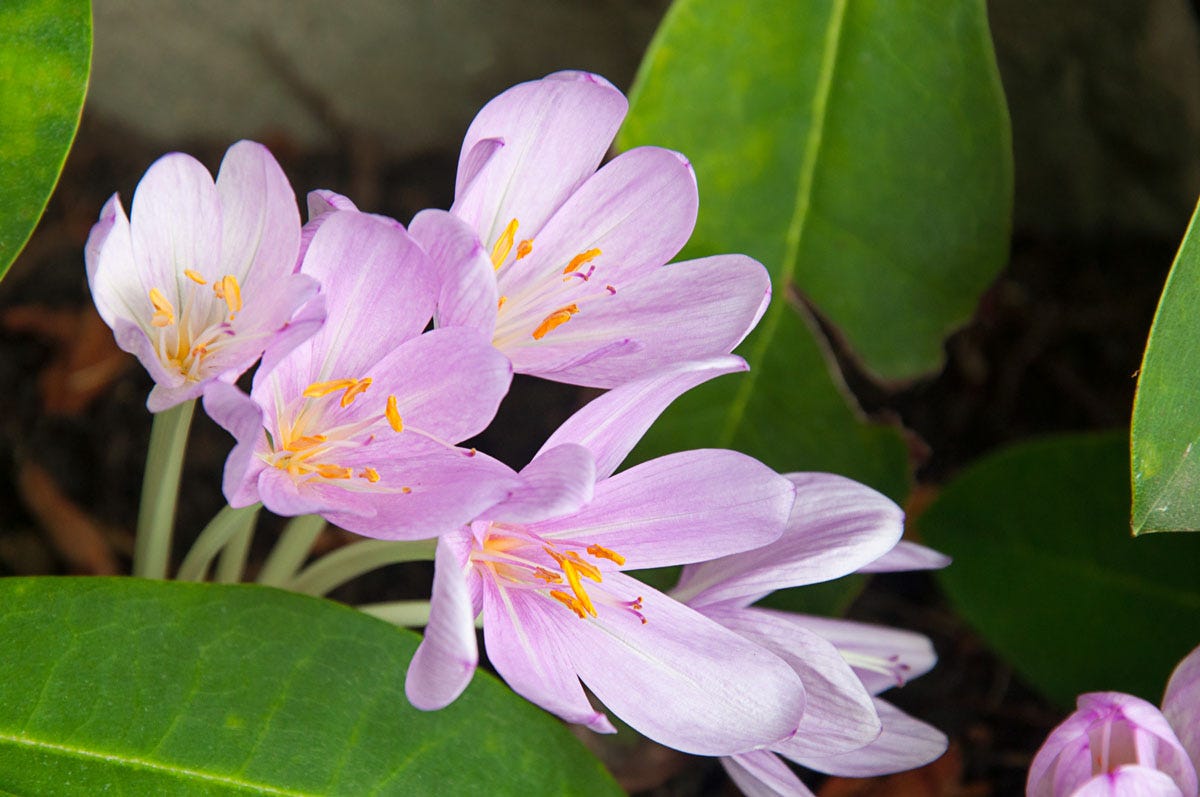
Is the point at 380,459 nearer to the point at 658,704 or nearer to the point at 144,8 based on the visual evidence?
the point at 658,704

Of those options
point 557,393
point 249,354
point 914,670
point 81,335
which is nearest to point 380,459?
point 249,354

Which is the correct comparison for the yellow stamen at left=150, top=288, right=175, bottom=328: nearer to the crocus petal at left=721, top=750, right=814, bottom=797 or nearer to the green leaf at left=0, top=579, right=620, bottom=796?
the green leaf at left=0, top=579, right=620, bottom=796

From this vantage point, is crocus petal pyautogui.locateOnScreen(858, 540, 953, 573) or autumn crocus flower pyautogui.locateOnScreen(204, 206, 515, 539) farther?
crocus petal pyautogui.locateOnScreen(858, 540, 953, 573)

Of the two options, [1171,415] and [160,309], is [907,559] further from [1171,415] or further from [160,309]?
[160,309]

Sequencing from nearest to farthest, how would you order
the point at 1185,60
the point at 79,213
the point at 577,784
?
the point at 577,784 < the point at 1185,60 < the point at 79,213

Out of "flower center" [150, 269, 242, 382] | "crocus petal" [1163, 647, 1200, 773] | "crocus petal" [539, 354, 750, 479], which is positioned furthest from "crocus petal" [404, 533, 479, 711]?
"crocus petal" [1163, 647, 1200, 773]

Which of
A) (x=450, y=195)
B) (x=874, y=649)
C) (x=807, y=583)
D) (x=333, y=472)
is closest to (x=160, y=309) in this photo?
(x=333, y=472)

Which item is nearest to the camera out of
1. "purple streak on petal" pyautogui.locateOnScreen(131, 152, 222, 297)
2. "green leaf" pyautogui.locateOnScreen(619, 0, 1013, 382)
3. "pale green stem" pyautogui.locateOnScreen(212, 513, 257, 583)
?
"purple streak on petal" pyautogui.locateOnScreen(131, 152, 222, 297)
